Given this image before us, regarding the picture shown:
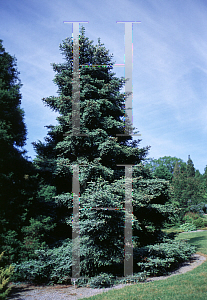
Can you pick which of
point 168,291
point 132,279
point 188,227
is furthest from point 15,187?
point 188,227

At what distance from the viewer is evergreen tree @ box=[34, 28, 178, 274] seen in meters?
7.56

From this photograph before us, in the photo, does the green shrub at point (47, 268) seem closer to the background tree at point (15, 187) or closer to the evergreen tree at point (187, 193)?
the background tree at point (15, 187)

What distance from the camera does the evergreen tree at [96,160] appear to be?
7559 mm

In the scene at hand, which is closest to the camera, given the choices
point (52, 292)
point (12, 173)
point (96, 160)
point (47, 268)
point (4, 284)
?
point (4, 284)

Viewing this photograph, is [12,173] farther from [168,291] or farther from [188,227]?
[188,227]

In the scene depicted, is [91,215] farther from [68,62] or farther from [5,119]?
[68,62]

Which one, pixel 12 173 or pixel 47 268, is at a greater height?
pixel 12 173

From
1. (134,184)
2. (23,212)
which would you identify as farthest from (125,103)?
(23,212)

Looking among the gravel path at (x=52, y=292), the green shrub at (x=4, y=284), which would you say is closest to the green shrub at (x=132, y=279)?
the gravel path at (x=52, y=292)

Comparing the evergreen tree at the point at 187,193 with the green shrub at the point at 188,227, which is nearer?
the green shrub at the point at 188,227

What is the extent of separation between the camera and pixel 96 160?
9.18 metres

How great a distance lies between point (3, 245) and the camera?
7457 mm

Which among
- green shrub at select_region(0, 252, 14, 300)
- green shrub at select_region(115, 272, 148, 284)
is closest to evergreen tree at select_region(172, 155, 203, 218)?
green shrub at select_region(115, 272, 148, 284)

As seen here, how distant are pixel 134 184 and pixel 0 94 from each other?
637cm
